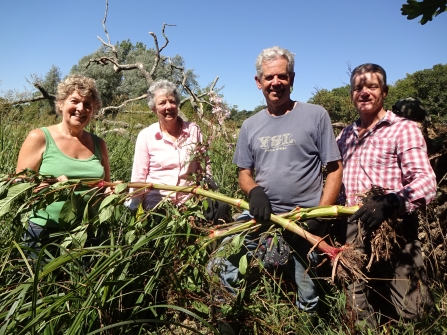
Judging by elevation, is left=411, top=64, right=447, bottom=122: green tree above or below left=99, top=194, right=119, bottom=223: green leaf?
above

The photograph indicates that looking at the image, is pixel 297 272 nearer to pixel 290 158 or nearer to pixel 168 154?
pixel 290 158

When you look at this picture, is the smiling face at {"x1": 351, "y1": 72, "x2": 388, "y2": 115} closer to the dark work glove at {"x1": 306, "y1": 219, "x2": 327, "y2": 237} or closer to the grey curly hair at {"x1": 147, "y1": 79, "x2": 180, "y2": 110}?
the dark work glove at {"x1": 306, "y1": 219, "x2": 327, "y2": 237}

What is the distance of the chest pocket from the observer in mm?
2295

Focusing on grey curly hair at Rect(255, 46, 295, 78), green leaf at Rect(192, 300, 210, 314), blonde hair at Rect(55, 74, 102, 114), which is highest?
grey curly hair at Rect(255, 46, 295, 78)

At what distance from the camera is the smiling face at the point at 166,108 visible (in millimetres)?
3172

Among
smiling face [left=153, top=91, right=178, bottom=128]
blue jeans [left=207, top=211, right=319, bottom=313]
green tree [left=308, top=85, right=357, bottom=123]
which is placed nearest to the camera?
blue jeans [left=207, top=211, right=319, bottom=313]

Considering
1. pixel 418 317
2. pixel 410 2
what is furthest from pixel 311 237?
pixel 410 2

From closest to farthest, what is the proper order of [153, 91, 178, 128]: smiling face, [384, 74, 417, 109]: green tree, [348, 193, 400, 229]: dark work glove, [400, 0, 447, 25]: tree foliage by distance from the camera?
1. [400, 0, 447, 25]: tree foliage
2. [348, 193, 400, 229]: dark work glove
3. [153, 91, 178, 128]: smiling face
4. [384, 74, 417, 109]: green tree

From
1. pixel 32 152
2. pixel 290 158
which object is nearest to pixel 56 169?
pixel 32 152

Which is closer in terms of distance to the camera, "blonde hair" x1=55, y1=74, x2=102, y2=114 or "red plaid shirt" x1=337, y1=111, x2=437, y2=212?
"red plaid shirt" x1=337, y1=111, x2=437, y2=212

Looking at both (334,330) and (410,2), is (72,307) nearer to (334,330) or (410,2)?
(334,330)

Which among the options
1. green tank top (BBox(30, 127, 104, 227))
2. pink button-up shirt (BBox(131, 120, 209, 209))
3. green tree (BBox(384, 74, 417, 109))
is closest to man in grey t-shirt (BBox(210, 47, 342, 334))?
pink button-up shirt (BBox(131, 120, 209, 209))

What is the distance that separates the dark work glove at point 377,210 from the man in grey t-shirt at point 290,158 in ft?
0.84

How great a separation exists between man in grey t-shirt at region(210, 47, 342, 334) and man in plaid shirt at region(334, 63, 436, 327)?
232 mm
